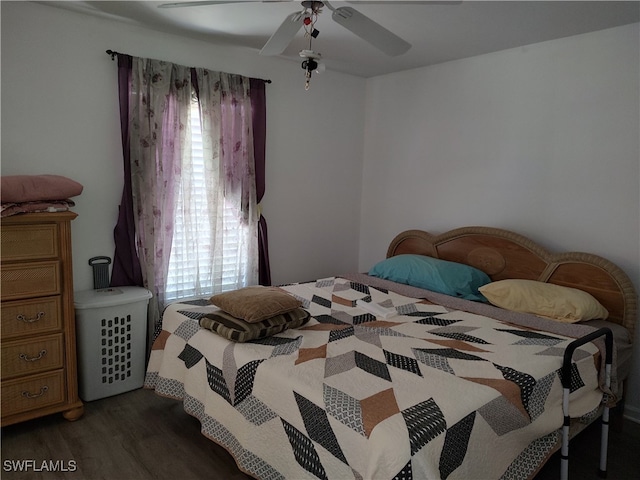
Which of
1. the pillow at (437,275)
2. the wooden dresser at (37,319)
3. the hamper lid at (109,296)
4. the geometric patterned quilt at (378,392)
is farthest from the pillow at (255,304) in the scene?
the pillow at (437,275)

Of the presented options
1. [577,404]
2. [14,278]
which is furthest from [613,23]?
[14,278]

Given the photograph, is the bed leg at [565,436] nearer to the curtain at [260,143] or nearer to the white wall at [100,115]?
the curtain at [260,143]

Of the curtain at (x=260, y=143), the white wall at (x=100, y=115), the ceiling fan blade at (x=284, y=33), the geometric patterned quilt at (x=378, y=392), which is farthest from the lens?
the curtain at (x=260, y=143)

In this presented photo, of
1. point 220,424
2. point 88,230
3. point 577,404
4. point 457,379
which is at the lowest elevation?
point 220,424

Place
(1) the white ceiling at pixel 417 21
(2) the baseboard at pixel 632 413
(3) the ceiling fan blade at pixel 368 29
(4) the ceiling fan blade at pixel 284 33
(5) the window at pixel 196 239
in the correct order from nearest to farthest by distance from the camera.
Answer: (3) the ceiling fan blade at pixel 368 29, (4) the ceiling fan blade at pixel 284 33, (1) the white ceiling at pixel 417 21, (2) the baseboard at pixel 632 413, (5) the window at pixel 196 239

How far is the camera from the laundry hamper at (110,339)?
2.89 metres

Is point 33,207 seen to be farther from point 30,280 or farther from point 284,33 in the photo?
point 284,33

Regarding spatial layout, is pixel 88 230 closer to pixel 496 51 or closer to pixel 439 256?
pixel 439 256

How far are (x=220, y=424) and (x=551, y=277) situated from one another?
2396 millimetres

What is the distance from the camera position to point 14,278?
2.46 metres

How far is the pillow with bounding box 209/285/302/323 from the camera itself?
2330mm

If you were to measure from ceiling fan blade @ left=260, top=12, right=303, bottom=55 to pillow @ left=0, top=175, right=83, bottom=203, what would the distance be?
54.6 inches

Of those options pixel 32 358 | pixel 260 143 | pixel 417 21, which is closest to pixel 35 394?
pixel 32 358

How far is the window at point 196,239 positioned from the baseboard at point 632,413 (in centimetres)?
302
